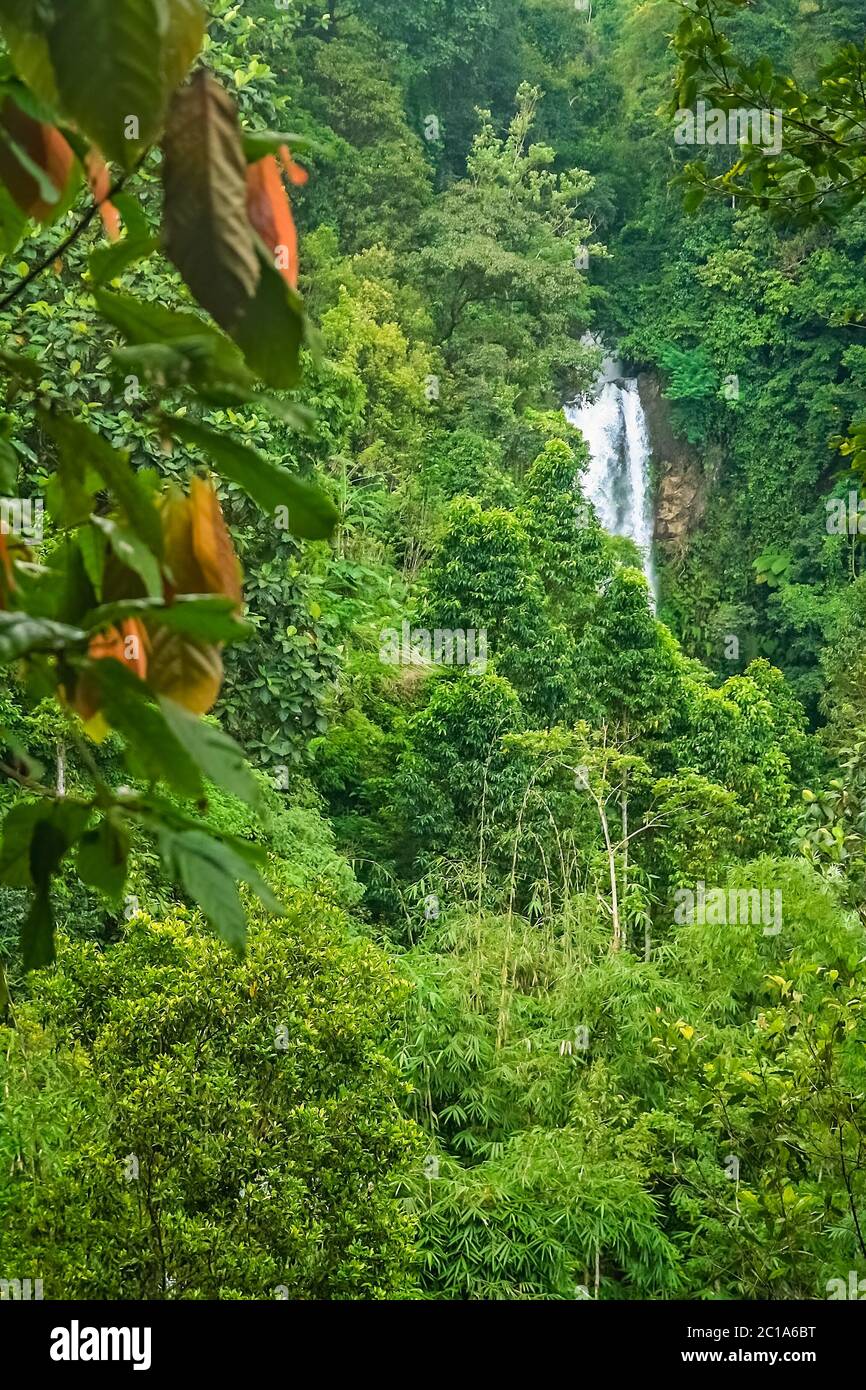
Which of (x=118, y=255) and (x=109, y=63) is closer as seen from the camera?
(x=109, y=63)

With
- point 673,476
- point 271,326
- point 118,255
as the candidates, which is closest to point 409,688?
point 673,476

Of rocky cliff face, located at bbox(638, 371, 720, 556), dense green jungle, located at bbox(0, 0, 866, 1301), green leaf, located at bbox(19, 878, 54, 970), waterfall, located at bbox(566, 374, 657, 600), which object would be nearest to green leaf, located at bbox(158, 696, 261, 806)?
dense green jungle, located at bbox(0, 0, 866, 1301)

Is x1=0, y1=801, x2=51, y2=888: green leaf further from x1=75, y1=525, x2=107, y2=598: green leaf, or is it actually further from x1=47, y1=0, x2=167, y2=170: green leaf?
x1=47, y1=0, x2=167, y2=170: green leaf

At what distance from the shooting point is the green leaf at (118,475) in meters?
0.34

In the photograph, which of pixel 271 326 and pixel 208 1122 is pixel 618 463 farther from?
pixel 271 326

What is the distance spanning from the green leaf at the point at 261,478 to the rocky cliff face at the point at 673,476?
12.7 m

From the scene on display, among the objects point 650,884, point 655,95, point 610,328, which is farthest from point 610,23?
point 650,884

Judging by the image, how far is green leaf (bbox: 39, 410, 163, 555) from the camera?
13.5 inches

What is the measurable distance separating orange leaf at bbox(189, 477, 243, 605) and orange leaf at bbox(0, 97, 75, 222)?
3.2 inches

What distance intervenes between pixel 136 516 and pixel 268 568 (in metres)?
5.69

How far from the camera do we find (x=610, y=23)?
14.9m

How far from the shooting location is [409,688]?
832 centimetres

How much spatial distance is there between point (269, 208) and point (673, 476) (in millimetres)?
13065

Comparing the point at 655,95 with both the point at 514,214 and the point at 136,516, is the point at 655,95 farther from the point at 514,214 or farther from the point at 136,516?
the point at 136,516
